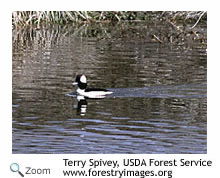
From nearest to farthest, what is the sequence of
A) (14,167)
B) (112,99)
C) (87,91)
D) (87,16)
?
(14,167), (112,99), (87,91), (87,16)

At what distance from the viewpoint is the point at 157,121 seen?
47.2ft

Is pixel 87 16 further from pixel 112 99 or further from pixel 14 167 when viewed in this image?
pixel 14 167

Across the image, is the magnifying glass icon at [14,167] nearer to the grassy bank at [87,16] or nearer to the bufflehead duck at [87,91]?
the bufflehead duck at [87,91]

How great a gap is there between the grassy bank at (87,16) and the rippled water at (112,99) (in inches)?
213

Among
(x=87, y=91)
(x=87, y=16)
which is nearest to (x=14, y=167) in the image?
(x=87, y=91)

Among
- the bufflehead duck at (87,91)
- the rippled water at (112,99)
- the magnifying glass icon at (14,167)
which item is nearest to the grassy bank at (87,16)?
the rippled water at (112,99)

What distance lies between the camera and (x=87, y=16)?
38.2 m

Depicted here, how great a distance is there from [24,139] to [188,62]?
448 inches

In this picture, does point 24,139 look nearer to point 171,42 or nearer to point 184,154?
point 184,154

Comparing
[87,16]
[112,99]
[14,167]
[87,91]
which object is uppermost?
[87,16]

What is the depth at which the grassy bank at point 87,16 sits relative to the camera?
3444cm

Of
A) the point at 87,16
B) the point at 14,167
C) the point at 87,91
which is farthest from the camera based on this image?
the point at 87,16

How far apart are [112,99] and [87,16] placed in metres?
21.9

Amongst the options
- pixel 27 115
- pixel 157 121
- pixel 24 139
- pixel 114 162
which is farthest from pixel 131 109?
pixel 114 162
